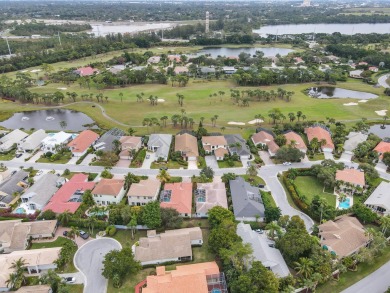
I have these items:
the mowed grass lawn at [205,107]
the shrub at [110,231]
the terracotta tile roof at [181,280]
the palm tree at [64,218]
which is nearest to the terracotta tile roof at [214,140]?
the mowed grass lawn at [205,107]

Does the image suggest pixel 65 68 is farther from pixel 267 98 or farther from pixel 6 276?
pixel 6 276

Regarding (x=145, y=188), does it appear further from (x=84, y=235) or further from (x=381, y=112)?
(x=381, y=112)

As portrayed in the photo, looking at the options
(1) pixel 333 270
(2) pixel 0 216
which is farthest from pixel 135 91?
(1) pixel 333 270

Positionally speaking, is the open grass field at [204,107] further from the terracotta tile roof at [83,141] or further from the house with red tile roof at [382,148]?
the house with red tile roof at [382,148]

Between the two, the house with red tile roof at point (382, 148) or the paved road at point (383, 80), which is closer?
the house with red tile roof at point (382, 148)

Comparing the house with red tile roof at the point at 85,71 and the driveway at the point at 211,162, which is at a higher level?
the house with red tile roof at the point at 85,71

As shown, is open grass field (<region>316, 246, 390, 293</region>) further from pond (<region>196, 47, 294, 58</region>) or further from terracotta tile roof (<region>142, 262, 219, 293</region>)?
pond (<region>196, 47, 294, 58</region>)
